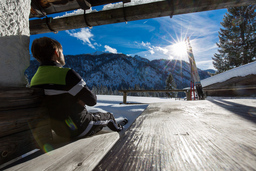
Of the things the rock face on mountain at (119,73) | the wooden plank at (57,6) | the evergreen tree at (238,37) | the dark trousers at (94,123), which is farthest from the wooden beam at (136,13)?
the rock face on mountain at (119,73)

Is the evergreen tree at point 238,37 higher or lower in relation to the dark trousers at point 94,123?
higher

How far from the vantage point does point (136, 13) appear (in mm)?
2350

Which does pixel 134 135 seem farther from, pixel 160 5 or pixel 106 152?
pixel 160 5

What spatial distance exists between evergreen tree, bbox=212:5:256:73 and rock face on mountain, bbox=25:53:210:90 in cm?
11876

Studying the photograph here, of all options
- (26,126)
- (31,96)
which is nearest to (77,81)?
(31,96)

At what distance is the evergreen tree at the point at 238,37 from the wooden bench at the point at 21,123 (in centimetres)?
1971

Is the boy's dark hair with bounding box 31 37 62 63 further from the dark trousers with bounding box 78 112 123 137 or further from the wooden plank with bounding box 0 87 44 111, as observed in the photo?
the dark trousers with bounding box 78 112 123 137

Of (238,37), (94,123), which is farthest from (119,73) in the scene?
(94,123)

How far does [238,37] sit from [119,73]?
142090 mm

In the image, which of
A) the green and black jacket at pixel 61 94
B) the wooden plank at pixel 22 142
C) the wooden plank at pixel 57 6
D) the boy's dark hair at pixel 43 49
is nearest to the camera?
the wooden plank at pixel 22 142

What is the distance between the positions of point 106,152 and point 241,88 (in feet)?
18.0

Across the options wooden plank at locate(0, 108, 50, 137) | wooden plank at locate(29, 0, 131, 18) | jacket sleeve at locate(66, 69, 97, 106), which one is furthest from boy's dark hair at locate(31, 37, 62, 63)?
wooden plank at locate(29, 0, 131, 18)

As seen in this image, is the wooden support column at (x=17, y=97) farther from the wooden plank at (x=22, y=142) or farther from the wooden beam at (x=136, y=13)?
the wooden beam at (x=136, y=13)

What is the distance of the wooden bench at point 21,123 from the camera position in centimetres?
76
